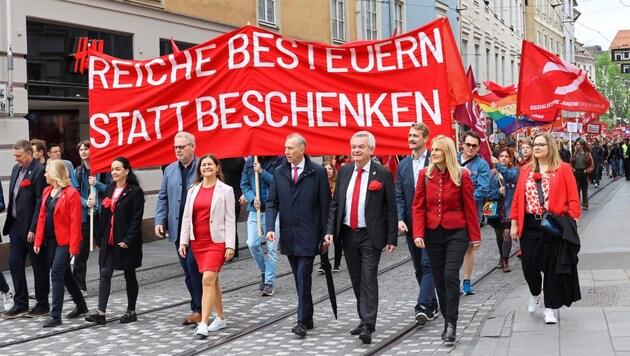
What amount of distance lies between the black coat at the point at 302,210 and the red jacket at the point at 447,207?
101cm

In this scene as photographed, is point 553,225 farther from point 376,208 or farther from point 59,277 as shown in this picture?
point 59,277

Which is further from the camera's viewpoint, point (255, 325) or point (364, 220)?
point (255, 325)

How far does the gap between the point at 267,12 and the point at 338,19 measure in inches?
202

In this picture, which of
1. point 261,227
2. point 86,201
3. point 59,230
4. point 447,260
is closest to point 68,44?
point 86,201

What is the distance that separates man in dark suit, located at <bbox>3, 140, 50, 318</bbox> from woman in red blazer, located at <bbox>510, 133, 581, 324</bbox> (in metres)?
5.03

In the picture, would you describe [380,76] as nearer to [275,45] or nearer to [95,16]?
[275,45]

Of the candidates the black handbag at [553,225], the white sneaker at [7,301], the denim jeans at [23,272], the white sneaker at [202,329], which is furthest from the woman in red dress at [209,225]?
the black handbag at [553,225]

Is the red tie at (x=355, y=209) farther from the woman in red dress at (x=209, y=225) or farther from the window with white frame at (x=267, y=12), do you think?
the window with white frame at (x=267, y=12)

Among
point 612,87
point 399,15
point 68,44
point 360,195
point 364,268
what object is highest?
point 612,87

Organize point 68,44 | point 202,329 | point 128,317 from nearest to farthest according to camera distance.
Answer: point 202,329, point 128,317, point 68,44

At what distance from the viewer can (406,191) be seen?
966 cm

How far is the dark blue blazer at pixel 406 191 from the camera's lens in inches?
379

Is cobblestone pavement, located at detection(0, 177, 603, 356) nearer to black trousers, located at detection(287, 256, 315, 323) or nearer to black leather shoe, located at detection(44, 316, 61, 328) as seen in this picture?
black leather shoe, located at detection(44, 316, 61, 328)

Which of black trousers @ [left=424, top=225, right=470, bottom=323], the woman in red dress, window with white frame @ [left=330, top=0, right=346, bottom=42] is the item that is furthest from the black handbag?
window with white frame @ [left=330, top=0, right=346, bottom=42]
